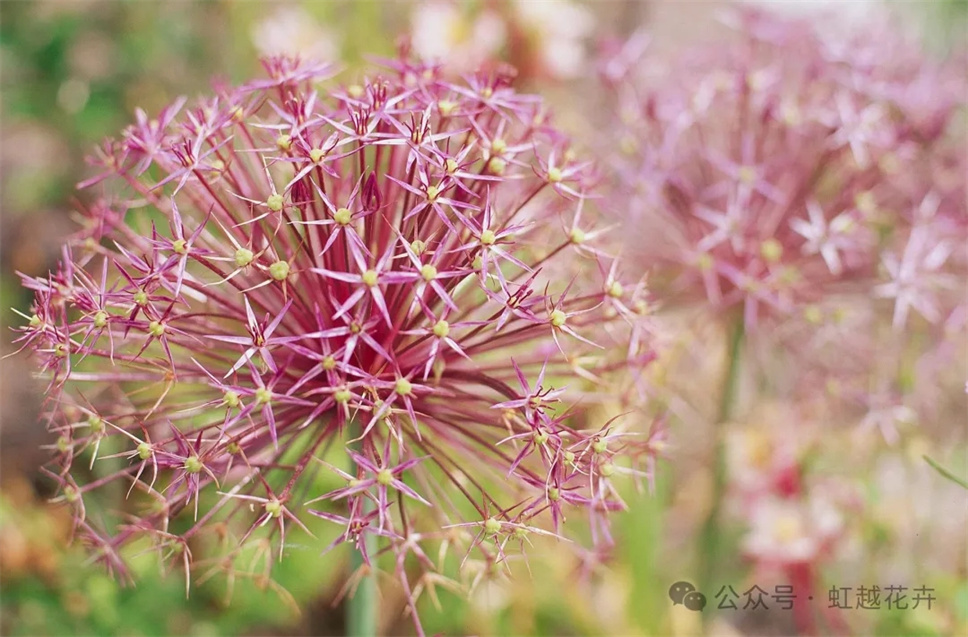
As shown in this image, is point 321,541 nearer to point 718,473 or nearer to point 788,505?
point 718,473

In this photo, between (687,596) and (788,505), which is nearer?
(687,596)

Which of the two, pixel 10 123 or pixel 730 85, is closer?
pixel 730 85

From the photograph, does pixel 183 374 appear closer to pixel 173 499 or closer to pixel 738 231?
pixel 173 499

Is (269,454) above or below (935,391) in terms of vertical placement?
below

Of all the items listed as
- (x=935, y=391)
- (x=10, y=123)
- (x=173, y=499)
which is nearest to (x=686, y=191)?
(x=935, y=391)

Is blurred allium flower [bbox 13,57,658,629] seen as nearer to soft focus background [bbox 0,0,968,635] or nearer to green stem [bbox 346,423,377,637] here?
green stem [bbox 346,423,377,637]

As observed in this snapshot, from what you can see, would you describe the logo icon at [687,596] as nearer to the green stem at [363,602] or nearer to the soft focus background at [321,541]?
the soft focus background at [321,541]

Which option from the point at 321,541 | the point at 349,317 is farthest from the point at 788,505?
the point at 349,317
